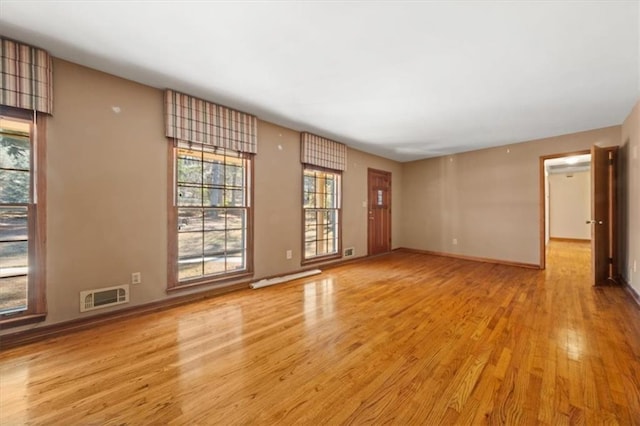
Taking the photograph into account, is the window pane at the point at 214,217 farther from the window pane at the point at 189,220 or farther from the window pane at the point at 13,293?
the window pane at the point at 13,293

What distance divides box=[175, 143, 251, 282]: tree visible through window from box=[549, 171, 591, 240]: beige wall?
990 centimetres

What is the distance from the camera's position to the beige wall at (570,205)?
7766mm

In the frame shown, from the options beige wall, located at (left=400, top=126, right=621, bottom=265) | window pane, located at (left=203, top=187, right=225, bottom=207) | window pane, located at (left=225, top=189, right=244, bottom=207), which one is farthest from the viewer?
beige wall, located at (left=400, top=126, right=621, bottom=265)

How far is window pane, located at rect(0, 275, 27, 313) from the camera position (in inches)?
81.9

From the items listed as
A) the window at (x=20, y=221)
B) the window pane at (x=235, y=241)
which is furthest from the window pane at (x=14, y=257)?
the window pane at (x=235, y=241)

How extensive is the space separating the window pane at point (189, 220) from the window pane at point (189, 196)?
0.09 metres

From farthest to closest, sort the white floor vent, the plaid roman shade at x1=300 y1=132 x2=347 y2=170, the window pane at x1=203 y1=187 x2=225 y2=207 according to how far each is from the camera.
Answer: the plaid roman shade at x1=300 y1=132 x2=347 y2=170 < the window pane at x1=203 y1=187 x2=225 y2=207 < the white floor vent

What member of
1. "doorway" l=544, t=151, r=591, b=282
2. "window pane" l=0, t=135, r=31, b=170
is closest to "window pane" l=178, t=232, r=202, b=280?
"window pane" l=0, t=135, r=31, b=170

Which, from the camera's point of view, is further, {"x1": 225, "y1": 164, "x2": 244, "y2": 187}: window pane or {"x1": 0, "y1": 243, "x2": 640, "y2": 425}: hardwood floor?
{"x1": 225, "y1": 164, "x2": 244, "y2": 187}: window pane

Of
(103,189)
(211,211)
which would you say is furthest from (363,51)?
(103,189)

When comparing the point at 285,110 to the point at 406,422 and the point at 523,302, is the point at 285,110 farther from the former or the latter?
the point at 523,302

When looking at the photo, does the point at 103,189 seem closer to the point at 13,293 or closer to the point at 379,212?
the point at 13,293

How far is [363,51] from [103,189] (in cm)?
274

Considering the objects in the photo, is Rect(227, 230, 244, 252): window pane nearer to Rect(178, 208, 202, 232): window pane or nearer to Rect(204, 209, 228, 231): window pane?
Rect(204, 209, 228, 231): window pane
